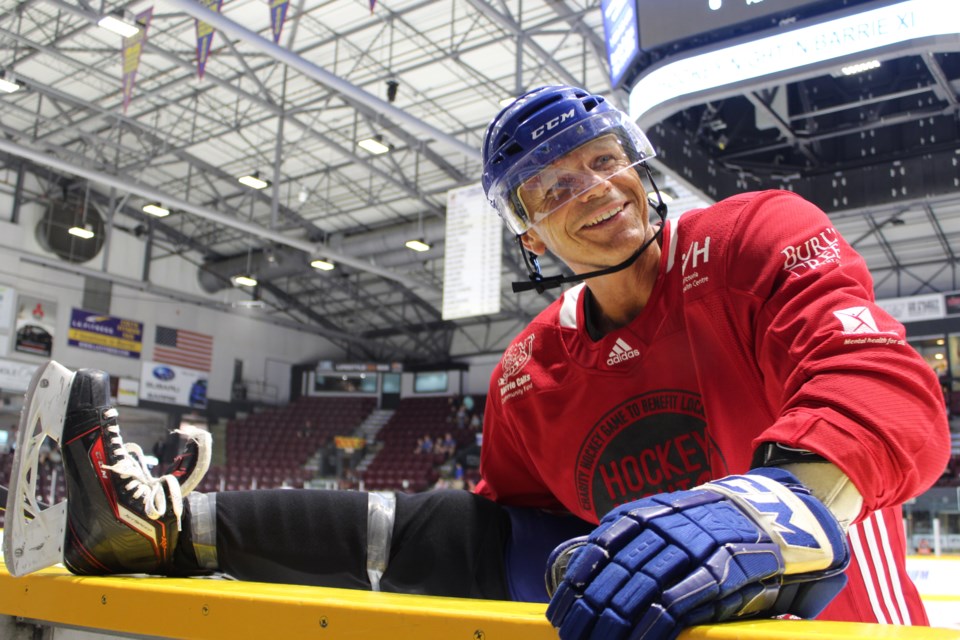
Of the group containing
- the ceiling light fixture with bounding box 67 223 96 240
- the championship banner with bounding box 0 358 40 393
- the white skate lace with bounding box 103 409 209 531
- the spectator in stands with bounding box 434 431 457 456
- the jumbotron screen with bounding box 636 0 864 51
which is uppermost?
the ceiling light fixture with bounding box 67 223 96 240

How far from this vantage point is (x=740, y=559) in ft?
2.25

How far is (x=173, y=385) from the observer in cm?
1916

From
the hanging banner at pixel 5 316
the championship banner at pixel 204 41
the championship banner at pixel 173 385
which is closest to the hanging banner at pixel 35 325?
the hanging banner at pixel 5 316

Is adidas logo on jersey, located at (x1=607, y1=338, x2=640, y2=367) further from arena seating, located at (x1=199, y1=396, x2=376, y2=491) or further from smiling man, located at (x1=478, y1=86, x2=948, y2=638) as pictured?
arena seating, located at (x1=199, y1=396, x2=376, y2=491)

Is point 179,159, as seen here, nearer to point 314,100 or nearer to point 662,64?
point 314,100

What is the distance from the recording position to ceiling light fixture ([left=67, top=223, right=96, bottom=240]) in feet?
55.0

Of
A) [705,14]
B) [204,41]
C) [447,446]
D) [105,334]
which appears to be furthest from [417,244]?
[705,14]

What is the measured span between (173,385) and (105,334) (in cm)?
186

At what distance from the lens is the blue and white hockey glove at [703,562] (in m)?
0.65

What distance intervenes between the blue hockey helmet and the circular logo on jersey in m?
0.38

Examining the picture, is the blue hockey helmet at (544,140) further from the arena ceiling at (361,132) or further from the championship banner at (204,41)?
the championship banner at (204,41)

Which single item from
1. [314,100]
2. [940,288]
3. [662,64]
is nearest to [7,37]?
[314,100]

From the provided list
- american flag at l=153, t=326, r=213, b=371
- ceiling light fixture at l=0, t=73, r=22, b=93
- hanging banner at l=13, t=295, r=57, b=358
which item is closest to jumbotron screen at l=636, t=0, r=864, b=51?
ceiling light fixture at l=0, t=73, r=22, b=93

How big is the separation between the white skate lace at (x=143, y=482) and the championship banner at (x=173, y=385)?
18.1 metres
